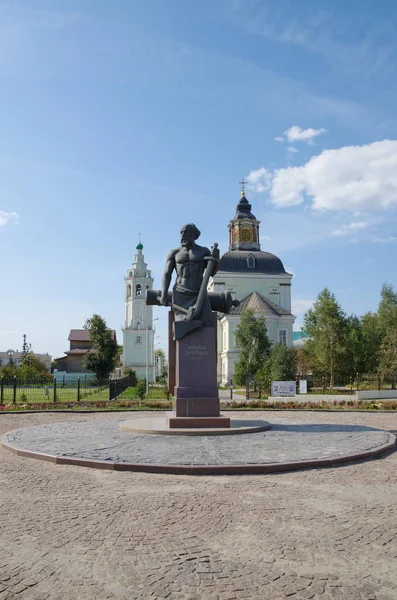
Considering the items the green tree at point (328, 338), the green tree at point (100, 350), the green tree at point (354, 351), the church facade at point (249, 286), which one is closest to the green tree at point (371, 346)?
the green tree at point (354, 351)

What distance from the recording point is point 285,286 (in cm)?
6950

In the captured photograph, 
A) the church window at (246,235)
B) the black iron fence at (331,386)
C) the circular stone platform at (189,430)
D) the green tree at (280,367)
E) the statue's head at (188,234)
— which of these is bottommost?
the black iron fence at (331,386)

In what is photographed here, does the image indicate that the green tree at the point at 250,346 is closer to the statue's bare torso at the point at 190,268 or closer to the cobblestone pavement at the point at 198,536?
the statue's bare torso at the point at 190,268

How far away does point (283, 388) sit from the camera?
97.8ft

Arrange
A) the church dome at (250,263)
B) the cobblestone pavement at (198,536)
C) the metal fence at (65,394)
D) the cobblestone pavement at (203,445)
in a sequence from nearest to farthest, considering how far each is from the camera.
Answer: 1. the cobblestone pavement at (198,536)
2. the cobblestone pavement at (203,445)
3. the metal fence at (65,394)
4. the church dome at (250,263)

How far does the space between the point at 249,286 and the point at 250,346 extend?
21123 millimetres

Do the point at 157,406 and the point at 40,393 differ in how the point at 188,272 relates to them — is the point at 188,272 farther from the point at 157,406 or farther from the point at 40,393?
the point at 40,393

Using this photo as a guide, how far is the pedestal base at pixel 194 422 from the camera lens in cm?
1165

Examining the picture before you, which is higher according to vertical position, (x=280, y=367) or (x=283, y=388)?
(x=280, y=367)

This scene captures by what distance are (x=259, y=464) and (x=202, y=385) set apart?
4477 mm

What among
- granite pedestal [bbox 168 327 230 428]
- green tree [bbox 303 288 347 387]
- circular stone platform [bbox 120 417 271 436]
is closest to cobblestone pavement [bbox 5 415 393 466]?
circular stone platform [bbox 120 417 271 436]

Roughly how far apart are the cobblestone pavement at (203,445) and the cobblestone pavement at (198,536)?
867 millimetres

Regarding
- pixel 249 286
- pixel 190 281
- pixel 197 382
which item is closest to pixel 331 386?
pixel 249 286

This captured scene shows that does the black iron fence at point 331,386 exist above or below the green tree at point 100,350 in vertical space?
below
